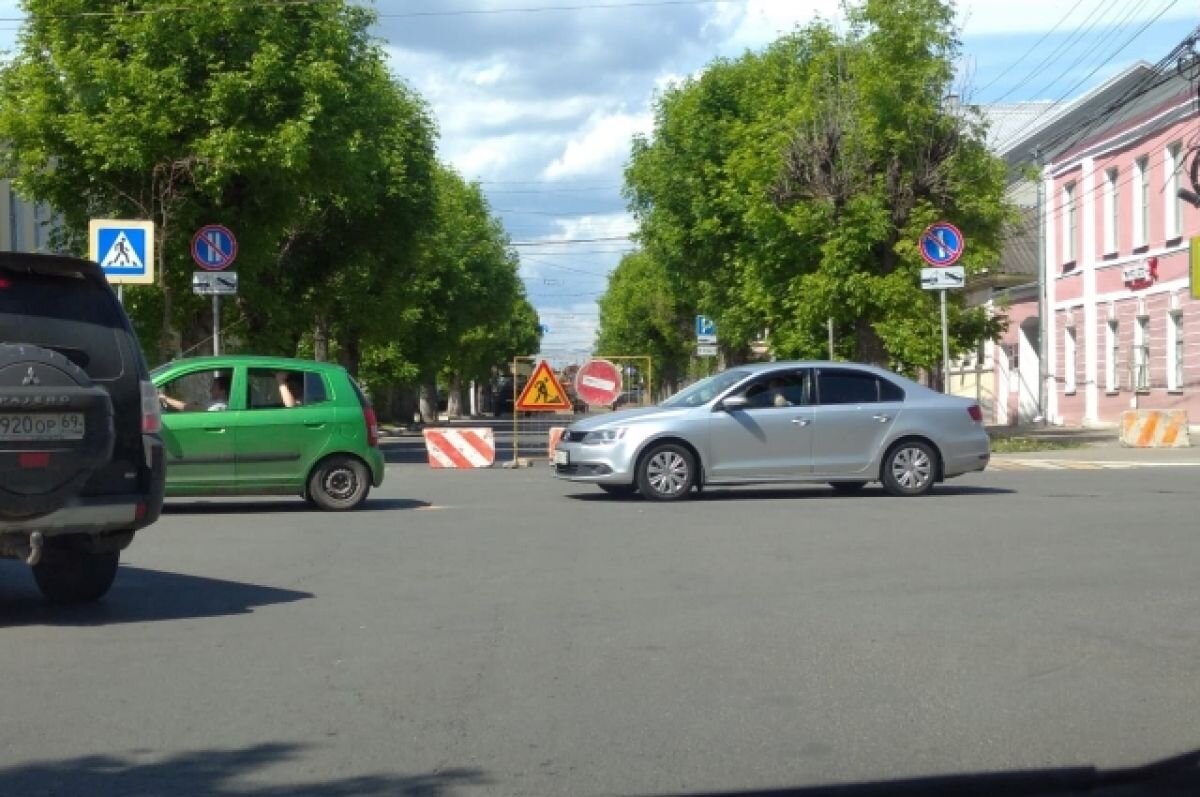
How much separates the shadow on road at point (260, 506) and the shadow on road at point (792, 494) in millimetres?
2059

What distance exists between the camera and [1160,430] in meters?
29.6

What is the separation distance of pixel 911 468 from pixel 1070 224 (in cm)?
2912

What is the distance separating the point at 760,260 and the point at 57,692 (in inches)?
1140

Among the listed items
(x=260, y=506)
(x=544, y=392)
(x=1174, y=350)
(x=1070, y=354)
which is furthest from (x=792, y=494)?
(x=1070, y=354)

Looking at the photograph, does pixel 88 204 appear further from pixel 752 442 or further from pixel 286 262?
pixel 752 442

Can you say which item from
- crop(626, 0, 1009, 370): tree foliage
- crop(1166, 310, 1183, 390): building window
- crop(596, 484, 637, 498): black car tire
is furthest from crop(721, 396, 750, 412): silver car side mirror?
crop(1166, 310, 1183, 390): building window

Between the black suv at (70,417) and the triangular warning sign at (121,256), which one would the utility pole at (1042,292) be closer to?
the triangular warning sign at (121,256)

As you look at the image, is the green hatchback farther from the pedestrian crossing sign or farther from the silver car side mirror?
the silver car side mirror

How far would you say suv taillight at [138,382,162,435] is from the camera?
9.77 meters

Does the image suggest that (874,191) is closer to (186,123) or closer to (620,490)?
(186,123)

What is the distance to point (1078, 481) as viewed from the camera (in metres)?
20.7

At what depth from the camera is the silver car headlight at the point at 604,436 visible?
59.9ft

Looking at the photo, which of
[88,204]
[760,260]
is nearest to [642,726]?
[88,204]

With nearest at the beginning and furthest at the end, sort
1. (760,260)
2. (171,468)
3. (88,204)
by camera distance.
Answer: (171,468), (88,204), (760,260)
